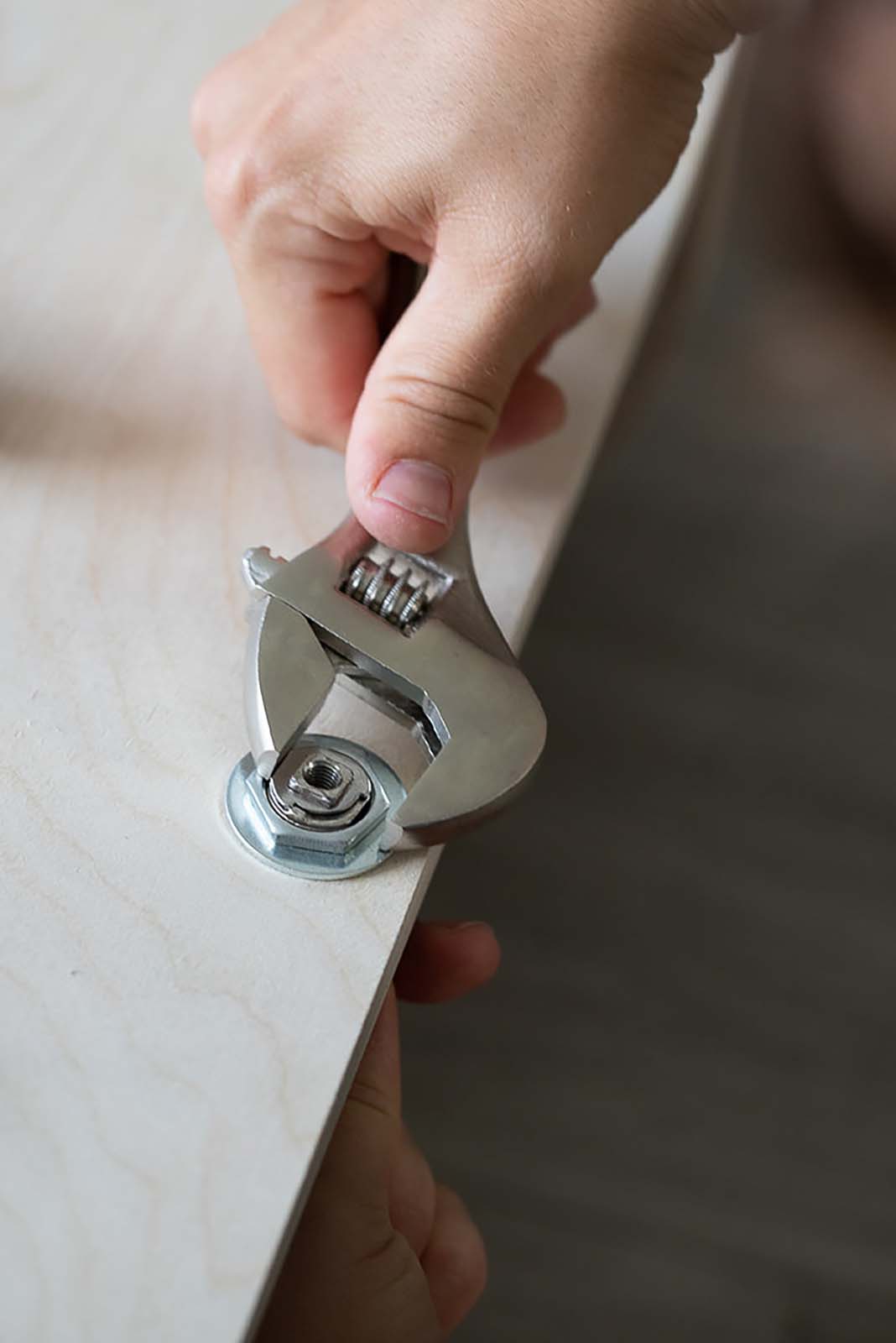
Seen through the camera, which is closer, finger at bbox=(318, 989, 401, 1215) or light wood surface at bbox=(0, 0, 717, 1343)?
light wood surface at bbox=(0, 0, 717, 1343)

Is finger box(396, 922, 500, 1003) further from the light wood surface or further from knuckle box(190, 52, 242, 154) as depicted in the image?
knuckle box(190, 52, 242, 154)

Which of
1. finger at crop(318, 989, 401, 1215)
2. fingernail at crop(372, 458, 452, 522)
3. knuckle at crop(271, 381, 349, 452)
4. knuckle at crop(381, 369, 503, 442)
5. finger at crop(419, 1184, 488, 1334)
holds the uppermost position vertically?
knuckle at crop(381, 369, 503, 442)

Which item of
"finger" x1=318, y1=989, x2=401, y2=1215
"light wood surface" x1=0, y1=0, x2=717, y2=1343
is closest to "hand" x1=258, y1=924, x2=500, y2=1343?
"finger" x1=318, y1=989, x2=401, y2=1215

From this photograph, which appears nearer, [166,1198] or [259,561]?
[166,1198]

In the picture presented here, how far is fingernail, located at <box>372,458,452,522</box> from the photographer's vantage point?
2.34ft

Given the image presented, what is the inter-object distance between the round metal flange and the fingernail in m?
0.14

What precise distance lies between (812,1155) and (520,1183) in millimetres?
286

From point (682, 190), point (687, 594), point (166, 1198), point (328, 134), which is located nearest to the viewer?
point (166, 1198)

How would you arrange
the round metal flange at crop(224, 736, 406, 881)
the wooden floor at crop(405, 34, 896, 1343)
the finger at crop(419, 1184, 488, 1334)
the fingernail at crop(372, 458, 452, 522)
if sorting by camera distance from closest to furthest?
the round metal flange at crop(224, 736, 406, 881) → the fingernail at crop(372, 458, 452, 522) → the finger at crop(419, 1184, 488, 1334) → the wooden floor at crop(405, 34, 896, 1343)

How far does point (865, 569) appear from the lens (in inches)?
75.2

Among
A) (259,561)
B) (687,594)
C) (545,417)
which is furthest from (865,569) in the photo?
(259,561)

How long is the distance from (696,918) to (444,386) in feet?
3.00

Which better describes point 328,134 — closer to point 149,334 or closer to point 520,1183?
point 149,334

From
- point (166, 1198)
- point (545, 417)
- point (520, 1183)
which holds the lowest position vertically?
point (520, 1183)
